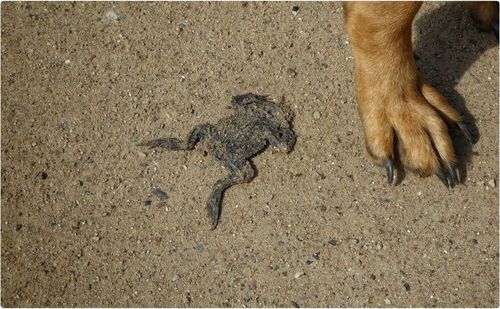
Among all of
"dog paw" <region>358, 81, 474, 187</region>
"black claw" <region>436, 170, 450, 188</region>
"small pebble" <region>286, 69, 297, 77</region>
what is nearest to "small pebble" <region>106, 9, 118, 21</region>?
"small pebble" <region>286, 69, 297, 77</region>

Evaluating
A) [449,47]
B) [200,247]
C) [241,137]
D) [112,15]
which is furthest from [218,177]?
[449,47]

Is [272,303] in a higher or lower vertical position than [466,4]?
lower

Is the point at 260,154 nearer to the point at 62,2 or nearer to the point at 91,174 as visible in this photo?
the point at 91,174

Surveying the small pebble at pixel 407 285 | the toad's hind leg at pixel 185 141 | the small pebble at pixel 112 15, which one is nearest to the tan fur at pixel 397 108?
the small pebble at pixel 407 285

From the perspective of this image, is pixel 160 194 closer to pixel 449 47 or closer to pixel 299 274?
pixel 299 274

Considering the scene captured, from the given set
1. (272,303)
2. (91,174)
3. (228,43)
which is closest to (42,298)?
(91,174)
